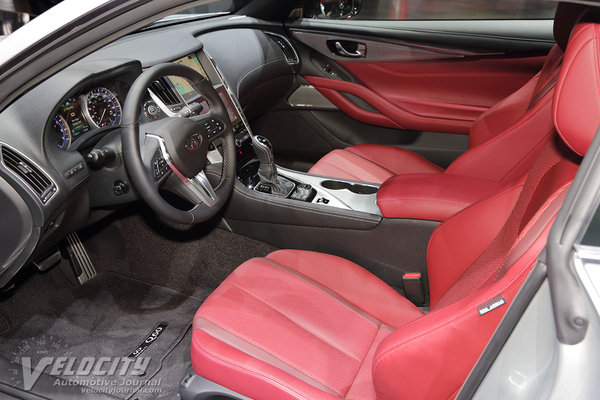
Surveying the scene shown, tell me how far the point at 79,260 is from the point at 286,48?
4.82 feet

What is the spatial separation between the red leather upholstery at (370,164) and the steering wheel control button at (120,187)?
0.82m

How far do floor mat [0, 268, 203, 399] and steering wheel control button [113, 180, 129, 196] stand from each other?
0.61 m

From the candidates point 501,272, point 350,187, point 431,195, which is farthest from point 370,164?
point 501,272

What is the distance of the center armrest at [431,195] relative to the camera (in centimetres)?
157

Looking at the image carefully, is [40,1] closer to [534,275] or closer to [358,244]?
[534,275]

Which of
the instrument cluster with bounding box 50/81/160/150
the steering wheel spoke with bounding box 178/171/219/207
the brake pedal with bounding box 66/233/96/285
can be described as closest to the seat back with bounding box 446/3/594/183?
the steering wheel spoke with bounding box 178/171/219/207

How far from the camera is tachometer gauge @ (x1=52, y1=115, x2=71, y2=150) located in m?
1.44

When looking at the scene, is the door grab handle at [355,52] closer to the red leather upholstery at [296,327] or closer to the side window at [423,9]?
the side window at [423,9]

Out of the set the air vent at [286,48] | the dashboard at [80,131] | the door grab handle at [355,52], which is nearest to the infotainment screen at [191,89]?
the dashboard at [80,131]

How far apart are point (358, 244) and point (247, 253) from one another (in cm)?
51

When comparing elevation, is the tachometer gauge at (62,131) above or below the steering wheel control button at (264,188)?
above

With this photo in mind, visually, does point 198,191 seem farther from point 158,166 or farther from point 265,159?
point 265,159

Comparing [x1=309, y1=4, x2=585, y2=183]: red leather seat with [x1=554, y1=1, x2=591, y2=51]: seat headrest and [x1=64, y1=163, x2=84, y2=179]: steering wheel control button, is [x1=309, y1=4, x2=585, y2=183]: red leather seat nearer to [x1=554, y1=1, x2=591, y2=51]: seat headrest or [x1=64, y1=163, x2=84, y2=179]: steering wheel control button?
[x1=554, y1=1, x2=591, y2=51]: seat headrest

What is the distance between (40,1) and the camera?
97 cm
